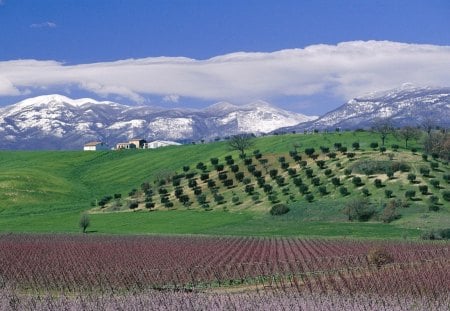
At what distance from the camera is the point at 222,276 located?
4184cm

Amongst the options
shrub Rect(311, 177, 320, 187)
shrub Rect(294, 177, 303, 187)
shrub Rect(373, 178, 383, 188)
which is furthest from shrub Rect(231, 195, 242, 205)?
shrub Rect(373, 178, 383, 188)

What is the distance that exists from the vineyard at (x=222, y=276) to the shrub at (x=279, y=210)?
129ft

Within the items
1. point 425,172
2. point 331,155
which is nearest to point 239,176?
point 331,155

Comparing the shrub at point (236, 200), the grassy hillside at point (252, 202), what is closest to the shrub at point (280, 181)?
the grassy hillside at point (252, 202)

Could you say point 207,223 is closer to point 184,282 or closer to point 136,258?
point 136,258

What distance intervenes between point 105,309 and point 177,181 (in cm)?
13716

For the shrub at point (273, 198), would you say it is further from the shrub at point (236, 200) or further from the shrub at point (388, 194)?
the shrub at point (388, 194)

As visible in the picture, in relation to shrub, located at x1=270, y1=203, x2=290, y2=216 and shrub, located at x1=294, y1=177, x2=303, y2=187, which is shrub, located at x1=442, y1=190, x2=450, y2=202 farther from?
shrub, located at x1=294, y1=177, x2=303, y2=187

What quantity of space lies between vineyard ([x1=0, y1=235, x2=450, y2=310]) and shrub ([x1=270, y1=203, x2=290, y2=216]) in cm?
3924

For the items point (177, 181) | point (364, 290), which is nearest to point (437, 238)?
point (364, 290)

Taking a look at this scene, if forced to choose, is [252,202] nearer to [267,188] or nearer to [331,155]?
[267,188]

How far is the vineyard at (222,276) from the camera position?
20.5 metres

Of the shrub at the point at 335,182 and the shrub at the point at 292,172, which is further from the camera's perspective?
the shrub at the point at 292,172

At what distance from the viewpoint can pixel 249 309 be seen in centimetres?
1867
